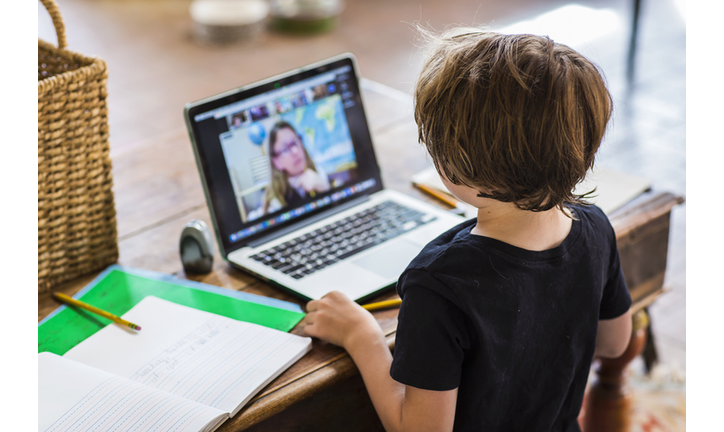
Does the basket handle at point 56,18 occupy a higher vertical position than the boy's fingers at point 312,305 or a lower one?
higher

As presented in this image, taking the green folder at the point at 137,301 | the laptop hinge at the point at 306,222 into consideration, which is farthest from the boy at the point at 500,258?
the laptop hinge at the point at 306,222

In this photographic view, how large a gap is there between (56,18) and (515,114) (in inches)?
29.9

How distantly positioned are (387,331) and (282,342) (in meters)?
0.15

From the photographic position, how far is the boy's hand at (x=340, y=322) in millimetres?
921

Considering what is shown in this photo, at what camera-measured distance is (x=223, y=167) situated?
3.64 feet

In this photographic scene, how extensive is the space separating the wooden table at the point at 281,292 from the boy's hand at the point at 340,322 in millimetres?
23

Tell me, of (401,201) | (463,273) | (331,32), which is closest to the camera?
(463,273)

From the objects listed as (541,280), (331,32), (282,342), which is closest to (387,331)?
(282,342)

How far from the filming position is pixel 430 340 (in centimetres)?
76

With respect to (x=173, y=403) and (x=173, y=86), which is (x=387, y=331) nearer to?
(x=173, y=403)

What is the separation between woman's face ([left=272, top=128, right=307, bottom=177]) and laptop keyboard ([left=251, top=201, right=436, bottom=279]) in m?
0.12

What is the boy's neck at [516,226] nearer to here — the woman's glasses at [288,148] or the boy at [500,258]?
the boy at [500,258]

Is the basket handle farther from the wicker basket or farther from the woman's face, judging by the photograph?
the woman's face

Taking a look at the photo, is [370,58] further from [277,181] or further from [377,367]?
[377,367]
